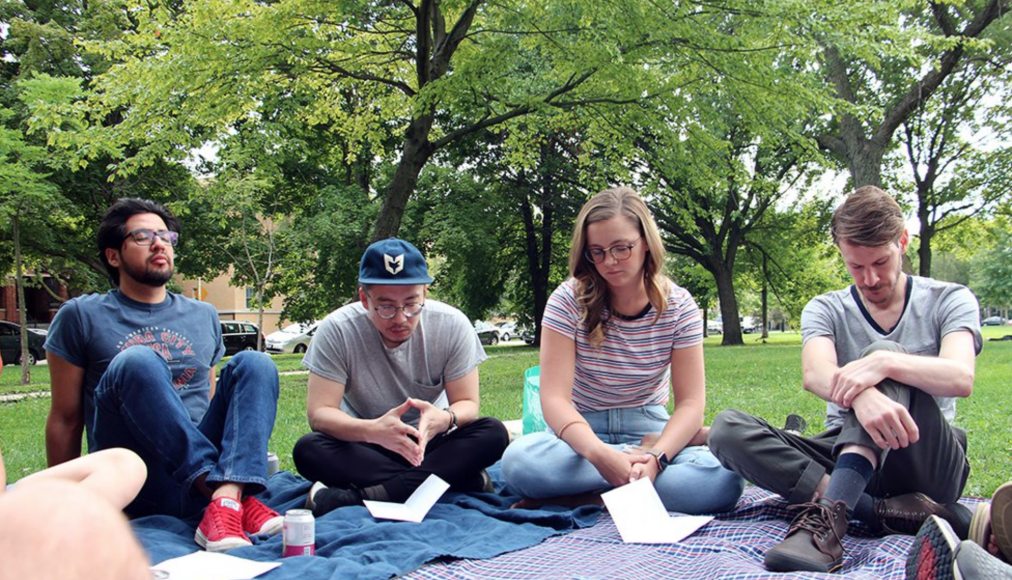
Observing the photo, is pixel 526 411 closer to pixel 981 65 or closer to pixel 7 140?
pixel 7 140

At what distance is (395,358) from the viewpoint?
356 cm

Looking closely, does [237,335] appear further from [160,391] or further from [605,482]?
[605,482]

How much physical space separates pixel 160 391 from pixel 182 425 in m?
0.16

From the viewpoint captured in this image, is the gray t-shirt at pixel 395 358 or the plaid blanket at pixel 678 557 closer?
the plaid blanket at pixel 678 557

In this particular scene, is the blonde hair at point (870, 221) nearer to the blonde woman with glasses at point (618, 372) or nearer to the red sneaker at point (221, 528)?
the blonde woman with glasses at point (618, 372)

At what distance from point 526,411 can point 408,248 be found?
1805 millimetres

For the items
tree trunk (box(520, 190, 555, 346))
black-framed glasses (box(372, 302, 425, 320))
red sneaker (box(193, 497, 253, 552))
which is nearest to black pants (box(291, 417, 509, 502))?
red sneaker (box(193, 497, 253, 552))

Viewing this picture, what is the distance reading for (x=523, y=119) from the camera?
11312 millimetres

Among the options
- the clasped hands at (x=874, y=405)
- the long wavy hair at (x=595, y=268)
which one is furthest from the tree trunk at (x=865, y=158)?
the clasped hands at (x=874, y=405)

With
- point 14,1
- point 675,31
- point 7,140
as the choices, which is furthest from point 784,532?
point 14,1

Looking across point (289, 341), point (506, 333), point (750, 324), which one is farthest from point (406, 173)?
point (750, 324)

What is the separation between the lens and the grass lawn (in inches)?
205

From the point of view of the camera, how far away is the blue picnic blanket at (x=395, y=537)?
99.1 inches

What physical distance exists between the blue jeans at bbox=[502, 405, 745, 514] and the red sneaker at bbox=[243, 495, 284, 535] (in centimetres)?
102
